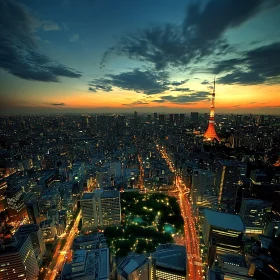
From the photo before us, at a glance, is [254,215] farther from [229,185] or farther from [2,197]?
[2,197]

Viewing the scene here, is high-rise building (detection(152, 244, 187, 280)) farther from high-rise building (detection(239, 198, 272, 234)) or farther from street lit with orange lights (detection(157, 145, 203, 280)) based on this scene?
high-rise building (detection(239, 198, 272, 234))

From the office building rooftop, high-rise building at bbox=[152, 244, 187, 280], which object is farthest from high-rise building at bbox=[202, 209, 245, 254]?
high-rise building at bbox=[152, 244, 187, 280]

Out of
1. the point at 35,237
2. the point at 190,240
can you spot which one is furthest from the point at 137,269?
the point at 35,237

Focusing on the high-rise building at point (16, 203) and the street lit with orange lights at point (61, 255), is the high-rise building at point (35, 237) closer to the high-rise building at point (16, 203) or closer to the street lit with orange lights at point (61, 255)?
the street lit with orange lights at point (61, 255)

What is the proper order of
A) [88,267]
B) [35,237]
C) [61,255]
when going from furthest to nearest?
[61,255]
[35,237]
[88,267]

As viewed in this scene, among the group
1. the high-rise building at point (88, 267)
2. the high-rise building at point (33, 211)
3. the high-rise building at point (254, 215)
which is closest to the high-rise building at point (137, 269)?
the high-rise building at point (88, 267)
